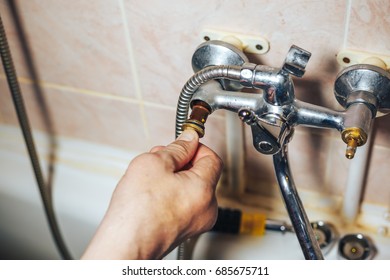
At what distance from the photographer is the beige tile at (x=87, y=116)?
2.24ft

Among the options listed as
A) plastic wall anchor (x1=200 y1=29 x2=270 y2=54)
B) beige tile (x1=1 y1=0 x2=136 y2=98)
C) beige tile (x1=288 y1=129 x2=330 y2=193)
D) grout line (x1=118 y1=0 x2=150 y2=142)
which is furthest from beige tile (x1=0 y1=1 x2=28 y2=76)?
beige tile (x1=288 y1=129 x2=330 y2=193)

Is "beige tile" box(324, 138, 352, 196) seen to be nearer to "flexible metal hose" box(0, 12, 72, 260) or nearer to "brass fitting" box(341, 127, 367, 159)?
"brass fitting" box(341, 127, 367, 159)

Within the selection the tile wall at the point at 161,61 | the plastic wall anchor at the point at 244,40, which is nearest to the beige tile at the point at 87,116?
the tile wall at the point at 161,61

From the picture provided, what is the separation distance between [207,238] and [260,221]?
7 centimetres

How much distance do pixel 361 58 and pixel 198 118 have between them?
6.5 inches

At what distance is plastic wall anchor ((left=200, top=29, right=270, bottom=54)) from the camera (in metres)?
0.51

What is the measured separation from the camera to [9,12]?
62cm

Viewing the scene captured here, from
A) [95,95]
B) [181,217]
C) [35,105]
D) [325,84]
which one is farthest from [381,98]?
[35,105]

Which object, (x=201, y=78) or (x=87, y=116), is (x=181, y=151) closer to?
(x=201, y=78)

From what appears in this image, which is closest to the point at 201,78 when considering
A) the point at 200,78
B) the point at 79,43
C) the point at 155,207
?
the point at 200,78

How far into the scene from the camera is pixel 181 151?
44 cm

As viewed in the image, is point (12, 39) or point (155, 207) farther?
point (12, 39)

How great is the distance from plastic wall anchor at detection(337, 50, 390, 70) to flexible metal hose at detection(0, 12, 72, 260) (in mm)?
371

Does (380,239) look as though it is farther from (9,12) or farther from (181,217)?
(9,12)
